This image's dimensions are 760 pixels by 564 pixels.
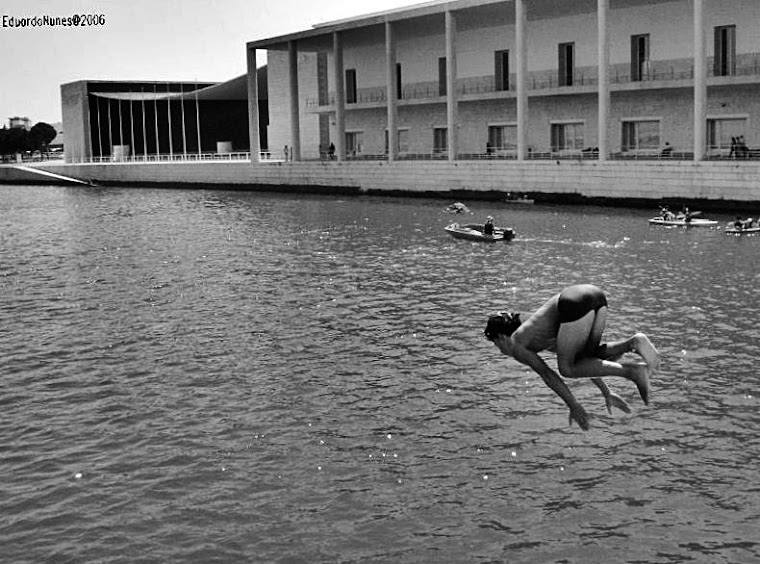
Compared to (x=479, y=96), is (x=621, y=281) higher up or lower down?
lower down

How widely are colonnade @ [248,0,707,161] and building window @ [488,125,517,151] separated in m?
2.79

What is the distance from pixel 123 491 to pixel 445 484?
438cm

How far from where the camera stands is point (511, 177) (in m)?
64.2

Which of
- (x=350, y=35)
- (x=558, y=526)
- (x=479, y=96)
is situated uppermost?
(x=350, y=35)

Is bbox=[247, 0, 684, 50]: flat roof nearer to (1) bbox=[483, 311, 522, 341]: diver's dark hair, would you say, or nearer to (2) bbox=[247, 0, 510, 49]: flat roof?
(2) bbox=[247, 0, 510, 49]: flat roof

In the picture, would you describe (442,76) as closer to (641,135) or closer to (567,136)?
(567,136)

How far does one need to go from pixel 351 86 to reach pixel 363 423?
228 ft

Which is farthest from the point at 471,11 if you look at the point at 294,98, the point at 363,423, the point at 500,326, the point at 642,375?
the point at 642,375

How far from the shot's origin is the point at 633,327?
2547 centimetres

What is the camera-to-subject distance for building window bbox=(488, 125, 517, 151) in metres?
71.8

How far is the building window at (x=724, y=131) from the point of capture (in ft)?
191

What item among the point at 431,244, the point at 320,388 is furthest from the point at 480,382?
the point at 431,244

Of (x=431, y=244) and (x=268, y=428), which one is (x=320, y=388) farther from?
(x=431, y=244)

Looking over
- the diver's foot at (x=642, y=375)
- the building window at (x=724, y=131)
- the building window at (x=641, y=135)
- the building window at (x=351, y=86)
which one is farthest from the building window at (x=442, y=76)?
the diver's foot at (x=642, y=375)
